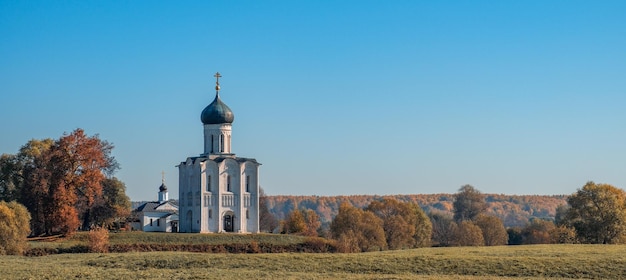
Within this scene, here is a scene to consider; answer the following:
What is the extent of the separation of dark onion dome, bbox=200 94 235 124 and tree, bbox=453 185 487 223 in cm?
4871

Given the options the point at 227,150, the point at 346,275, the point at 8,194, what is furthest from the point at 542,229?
the point at 346,275

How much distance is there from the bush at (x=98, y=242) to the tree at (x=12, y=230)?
488 centimetres

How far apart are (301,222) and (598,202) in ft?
113

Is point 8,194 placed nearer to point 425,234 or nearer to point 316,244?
point 316,244

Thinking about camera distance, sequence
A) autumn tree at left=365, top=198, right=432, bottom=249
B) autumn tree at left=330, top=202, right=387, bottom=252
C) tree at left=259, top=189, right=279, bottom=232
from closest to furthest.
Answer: autumn tree at left=330, top=202, right=387, bottom=252
autumn tree at left=365, top=198, right=432, bottom=249
tree at left=259, top=189, right=279, bottom=232

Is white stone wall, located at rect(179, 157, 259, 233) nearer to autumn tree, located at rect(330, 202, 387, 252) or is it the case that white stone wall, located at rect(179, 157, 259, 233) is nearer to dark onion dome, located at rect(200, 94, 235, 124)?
dark onion dome, located at rect(200, 94, 235, 124)

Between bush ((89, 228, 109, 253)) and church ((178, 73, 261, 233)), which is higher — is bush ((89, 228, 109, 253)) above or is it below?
below

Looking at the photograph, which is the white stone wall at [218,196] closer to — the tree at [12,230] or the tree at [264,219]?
the tree at [12,230]

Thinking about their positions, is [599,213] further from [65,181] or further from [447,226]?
[65,181]

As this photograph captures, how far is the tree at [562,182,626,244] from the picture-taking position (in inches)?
3093

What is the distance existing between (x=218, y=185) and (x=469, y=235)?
95.3ft

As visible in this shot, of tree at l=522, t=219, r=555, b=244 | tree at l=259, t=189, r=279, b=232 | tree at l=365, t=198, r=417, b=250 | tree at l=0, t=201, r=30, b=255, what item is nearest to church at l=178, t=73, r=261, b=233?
tree at l=365, t=198, r=417, b=250

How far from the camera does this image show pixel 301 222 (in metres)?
102

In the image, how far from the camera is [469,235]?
96500 millimetres
